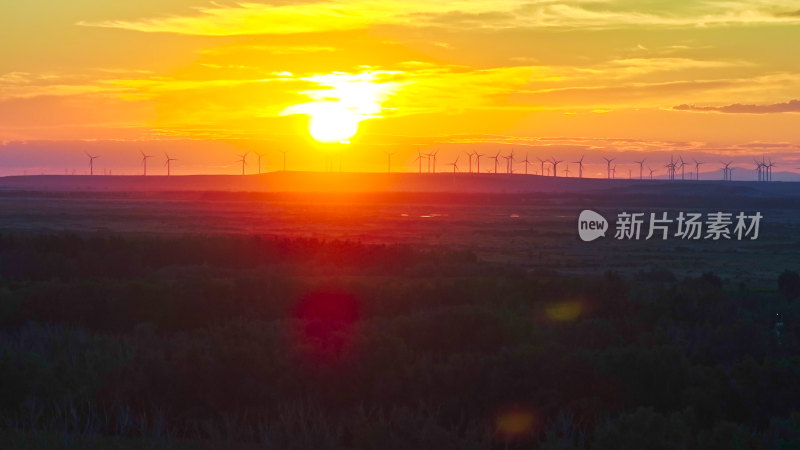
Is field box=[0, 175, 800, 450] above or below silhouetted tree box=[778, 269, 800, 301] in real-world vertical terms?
above

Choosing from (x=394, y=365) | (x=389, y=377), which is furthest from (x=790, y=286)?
(x=389, y=377)

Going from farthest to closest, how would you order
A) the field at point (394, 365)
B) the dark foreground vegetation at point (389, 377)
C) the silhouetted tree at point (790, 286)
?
the silhouetted tree at point (790, 286), the field at point (394, 365), the dark foreground vegetation at point (389, 377)

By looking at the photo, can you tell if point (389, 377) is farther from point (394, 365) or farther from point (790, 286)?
point (790, 286)

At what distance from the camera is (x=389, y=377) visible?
18.9 metres

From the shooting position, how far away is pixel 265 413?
17.1 m

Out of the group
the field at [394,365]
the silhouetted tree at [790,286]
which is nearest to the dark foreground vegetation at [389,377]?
the field at [394,365]

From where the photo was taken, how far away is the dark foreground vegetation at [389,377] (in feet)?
47.5

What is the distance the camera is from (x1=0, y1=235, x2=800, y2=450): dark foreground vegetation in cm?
1449

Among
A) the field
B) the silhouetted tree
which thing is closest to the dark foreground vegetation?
the field

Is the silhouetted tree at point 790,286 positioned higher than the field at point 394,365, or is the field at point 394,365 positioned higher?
the field at point 394,365

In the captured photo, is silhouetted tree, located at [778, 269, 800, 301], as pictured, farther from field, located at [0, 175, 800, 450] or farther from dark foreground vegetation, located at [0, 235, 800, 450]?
dark foreground vegetation, located at [0, 235, 800, 450]

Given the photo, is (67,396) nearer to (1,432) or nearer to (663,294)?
(1,432)

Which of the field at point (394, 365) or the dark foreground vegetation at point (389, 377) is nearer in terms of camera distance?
the dark foreground vegetation at point (389, 377)

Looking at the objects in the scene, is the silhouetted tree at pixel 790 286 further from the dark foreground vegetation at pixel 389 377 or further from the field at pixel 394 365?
the dark foreground vegetation at pixel 389 377
